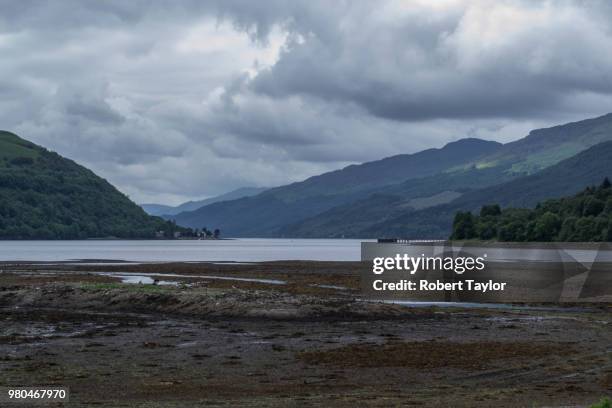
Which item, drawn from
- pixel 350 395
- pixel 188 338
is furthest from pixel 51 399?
pixel 188 338

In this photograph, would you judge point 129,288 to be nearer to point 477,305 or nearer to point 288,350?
point 477,305

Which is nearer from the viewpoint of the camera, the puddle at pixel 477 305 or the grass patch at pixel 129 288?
the puddle at pixel 477 305

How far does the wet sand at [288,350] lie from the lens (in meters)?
30.5

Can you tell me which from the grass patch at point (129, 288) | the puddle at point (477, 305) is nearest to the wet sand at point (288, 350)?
the grass patch at point (129, 288)

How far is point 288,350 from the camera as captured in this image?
136ft

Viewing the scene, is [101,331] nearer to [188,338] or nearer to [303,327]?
[188,338]

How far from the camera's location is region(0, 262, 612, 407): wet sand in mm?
30531

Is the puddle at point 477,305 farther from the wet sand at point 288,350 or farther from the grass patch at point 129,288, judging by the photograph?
the grass patch at point 129,288

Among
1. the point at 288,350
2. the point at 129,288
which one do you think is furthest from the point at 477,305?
the point at 288,350

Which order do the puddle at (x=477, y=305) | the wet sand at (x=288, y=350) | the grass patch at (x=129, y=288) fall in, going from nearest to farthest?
the wet sand at (x=288, y=350) → the puddle at (x=477, y=305) → the grass patch at (x=129, y=288)

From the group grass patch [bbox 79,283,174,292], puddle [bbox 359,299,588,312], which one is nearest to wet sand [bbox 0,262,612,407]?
grass patch [bbox 79,283,174,292]

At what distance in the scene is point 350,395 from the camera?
30.1m

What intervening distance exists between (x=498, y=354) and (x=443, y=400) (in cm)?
1191

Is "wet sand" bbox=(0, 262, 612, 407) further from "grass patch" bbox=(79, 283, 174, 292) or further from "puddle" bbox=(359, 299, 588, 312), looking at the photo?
"puddle" bbox=(359, 299, 588, 312)
